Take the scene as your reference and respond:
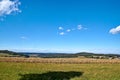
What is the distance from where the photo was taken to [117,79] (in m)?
32.2

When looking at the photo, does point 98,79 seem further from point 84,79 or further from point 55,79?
point 55,79

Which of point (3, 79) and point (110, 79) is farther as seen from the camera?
point (110, 79)

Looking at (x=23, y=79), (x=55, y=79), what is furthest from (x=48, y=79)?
(x=23, y=79)

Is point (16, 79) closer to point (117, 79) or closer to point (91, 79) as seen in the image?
point (91, 79)

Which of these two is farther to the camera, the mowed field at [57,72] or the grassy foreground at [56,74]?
the mowed field at [57,72]

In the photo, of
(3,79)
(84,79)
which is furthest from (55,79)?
(3,79)

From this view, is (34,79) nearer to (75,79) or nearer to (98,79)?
(75,79)

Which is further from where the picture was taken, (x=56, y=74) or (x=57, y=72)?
(x=57, y=72)

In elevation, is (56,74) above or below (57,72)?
below

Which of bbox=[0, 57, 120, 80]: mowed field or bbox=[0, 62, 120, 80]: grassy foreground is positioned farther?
bbox=[0, 57, 120, 80]: mowed field

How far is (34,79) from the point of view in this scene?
30625 millimetres

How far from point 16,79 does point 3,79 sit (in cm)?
153

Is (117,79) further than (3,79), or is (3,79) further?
(117,79)

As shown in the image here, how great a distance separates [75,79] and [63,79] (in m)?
1.58
